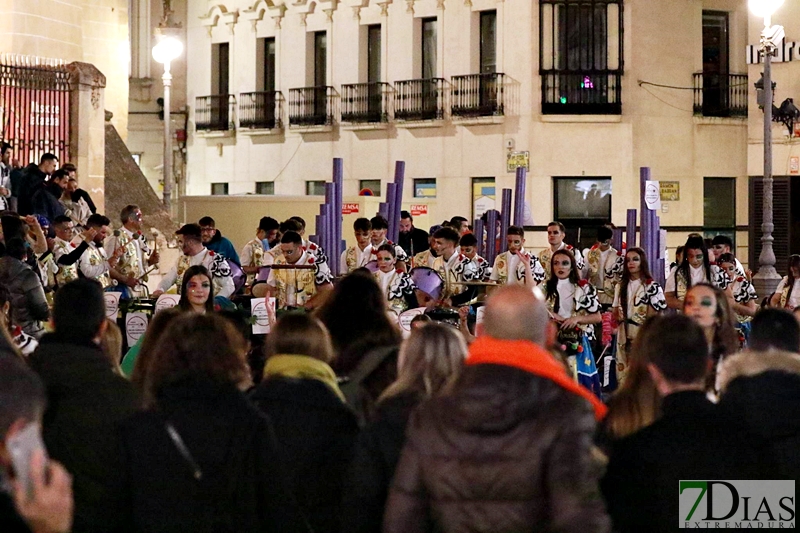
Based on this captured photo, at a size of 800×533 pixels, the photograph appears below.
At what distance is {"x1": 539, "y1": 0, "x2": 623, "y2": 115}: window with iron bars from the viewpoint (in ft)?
109

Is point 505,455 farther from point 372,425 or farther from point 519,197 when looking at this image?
point 519,197

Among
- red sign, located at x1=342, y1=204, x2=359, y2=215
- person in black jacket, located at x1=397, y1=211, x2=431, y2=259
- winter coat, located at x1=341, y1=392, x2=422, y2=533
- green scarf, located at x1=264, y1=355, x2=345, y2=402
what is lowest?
winter coat, located at x1=341, y1=392, x2=422, y2=533

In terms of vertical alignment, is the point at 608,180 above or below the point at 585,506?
above

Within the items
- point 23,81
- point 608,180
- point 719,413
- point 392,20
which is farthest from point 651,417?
point 392,20

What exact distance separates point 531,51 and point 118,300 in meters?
19.8

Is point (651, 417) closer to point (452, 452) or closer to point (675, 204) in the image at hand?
point (452, 452)

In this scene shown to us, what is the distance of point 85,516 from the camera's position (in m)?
5.55

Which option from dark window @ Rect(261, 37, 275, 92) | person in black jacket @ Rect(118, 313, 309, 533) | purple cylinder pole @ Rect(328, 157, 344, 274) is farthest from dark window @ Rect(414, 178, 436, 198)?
person in black jacket @ Rect(118, 313, 309, 533)

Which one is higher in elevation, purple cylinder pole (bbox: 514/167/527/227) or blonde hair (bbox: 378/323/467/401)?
purple cylinder pole (bbox: 514/167/527/227)

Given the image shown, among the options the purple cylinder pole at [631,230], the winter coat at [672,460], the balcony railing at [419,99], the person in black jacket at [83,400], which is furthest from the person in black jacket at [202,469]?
the balcony railing at [419,99]

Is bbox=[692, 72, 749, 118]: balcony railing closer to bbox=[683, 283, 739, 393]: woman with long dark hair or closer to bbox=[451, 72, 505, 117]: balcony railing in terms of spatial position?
bbox=[451, 72, 505, 117]: balcony railing

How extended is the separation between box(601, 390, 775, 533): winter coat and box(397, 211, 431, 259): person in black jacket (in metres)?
17.0

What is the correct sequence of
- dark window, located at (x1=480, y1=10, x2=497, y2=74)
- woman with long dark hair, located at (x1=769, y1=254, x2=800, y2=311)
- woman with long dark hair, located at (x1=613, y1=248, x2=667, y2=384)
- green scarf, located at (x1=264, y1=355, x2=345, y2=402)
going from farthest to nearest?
dark window, located at (x1=480, y1=10, x2=497, y2=74)
woman with long dark hair, located at (x1=769, y1=254, x2=800, y2=311)
woman with long dark hair, located at (x1=613, y1=248, x2=667, y2=384)
green scarf, located at (x1=264, y1=355, x2=345, y2=402)

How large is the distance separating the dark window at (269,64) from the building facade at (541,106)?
1705 mm
